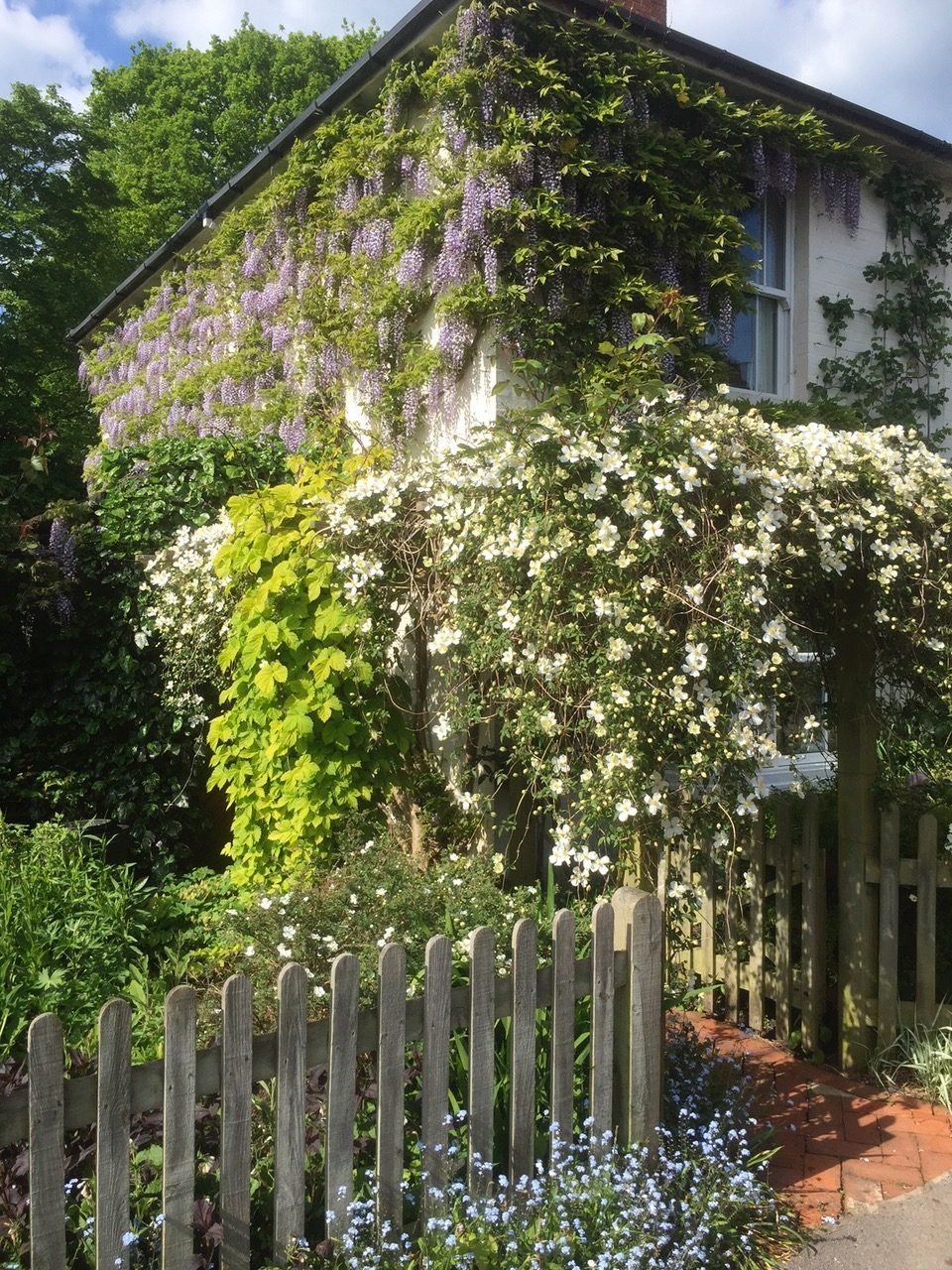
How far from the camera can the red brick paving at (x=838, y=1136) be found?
367cm

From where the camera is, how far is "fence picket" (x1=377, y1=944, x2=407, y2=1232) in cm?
278

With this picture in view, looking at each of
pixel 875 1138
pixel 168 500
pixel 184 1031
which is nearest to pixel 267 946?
pixel 184 1031

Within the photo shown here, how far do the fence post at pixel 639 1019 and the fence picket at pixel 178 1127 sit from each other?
55.5 inches

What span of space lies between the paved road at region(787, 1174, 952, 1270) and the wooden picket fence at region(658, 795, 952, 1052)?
116cm

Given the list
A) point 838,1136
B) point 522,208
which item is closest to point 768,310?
point 522,208

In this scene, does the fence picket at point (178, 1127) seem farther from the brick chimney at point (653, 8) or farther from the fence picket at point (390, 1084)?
the brick chimney at point (653, 8)

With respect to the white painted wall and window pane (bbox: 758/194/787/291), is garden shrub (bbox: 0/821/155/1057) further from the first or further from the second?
window pane (bbox: 758/194/787/291)

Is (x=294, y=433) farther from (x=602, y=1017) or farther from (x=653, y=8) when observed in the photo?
(x=602, y=1017)

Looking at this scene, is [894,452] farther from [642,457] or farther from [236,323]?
[236,323]

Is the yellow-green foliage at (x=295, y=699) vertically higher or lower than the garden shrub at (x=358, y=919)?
higher

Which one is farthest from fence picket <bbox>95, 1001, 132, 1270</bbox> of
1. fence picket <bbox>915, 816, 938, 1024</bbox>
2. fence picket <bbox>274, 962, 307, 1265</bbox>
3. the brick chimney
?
the brick chimney

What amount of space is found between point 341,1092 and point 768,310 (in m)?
6.84

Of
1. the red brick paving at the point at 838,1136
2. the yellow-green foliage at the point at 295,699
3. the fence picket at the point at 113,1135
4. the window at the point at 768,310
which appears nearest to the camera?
the fence picket at the point at 113,1135

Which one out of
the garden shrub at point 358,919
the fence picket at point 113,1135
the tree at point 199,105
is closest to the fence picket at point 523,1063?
the garden shrub at point 358,919
